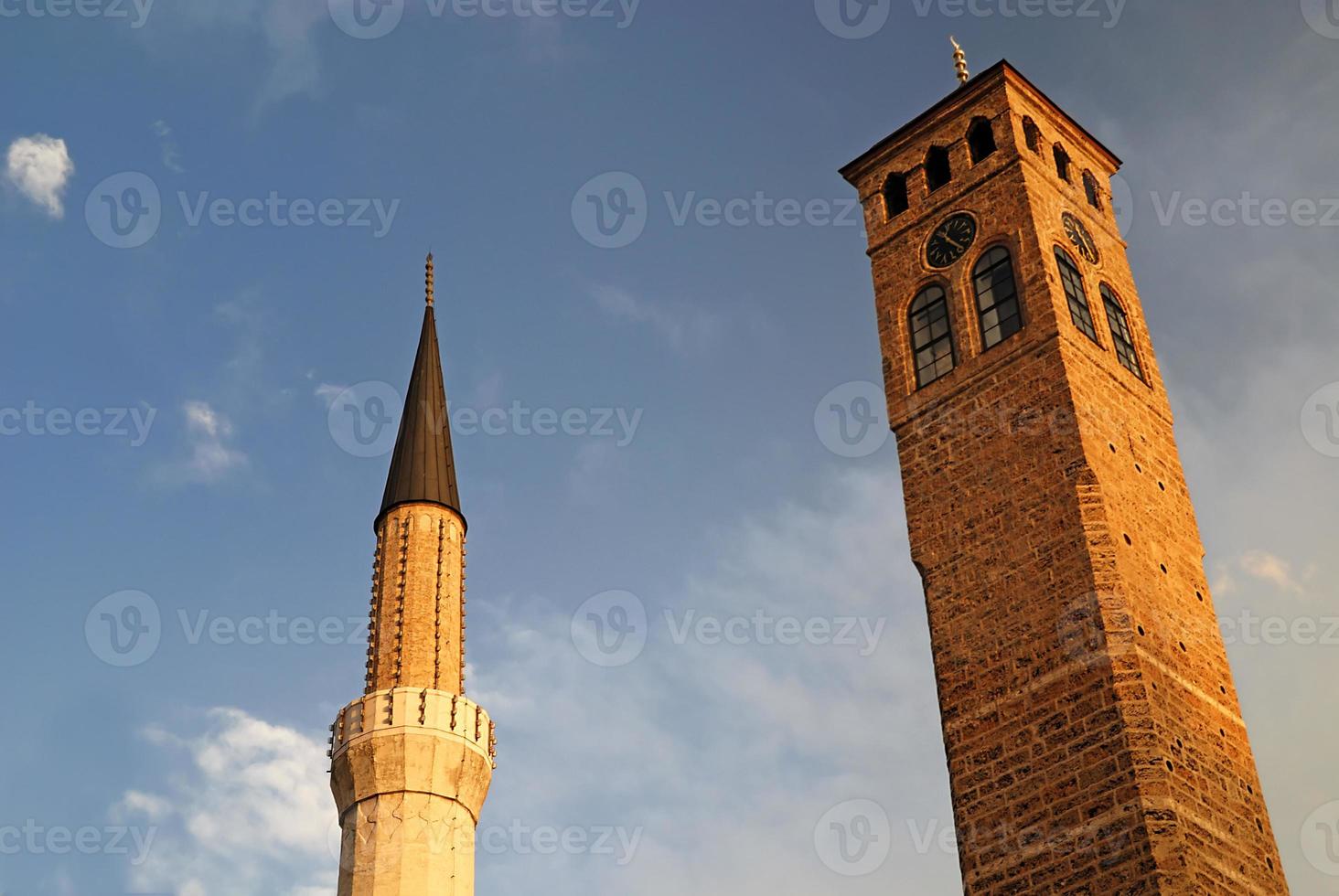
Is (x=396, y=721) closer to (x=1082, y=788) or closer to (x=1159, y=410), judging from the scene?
(x=1082, y=788)

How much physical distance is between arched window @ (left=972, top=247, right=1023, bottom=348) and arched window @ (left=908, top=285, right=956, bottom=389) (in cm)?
60

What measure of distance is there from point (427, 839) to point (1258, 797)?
11555 millimetres

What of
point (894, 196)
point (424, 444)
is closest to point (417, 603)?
point (424, 444)

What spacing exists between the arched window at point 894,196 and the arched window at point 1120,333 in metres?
3.90

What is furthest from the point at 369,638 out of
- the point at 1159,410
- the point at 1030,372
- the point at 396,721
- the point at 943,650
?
the point at 1159,410

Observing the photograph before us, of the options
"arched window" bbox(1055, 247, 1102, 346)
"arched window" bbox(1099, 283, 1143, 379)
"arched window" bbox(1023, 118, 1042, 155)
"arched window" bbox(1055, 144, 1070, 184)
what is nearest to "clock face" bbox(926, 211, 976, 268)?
"arched window" bbox(1055, 247, 1102, 346)

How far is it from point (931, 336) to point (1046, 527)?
491 centimetres

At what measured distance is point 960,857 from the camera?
20141 mm

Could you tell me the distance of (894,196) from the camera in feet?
91.0

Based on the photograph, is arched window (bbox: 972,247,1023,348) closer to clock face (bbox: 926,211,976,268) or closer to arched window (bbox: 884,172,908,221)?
clock face (bbox: 926,211,976,268)

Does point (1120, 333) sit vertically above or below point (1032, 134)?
below

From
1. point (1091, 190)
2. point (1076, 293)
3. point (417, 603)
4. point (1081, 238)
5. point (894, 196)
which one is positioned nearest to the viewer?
point (417, 603)

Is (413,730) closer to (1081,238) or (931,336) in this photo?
(931,336)

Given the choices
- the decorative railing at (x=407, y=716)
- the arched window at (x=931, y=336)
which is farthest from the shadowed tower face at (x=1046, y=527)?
the decorative railing at (x=407, y=716)
